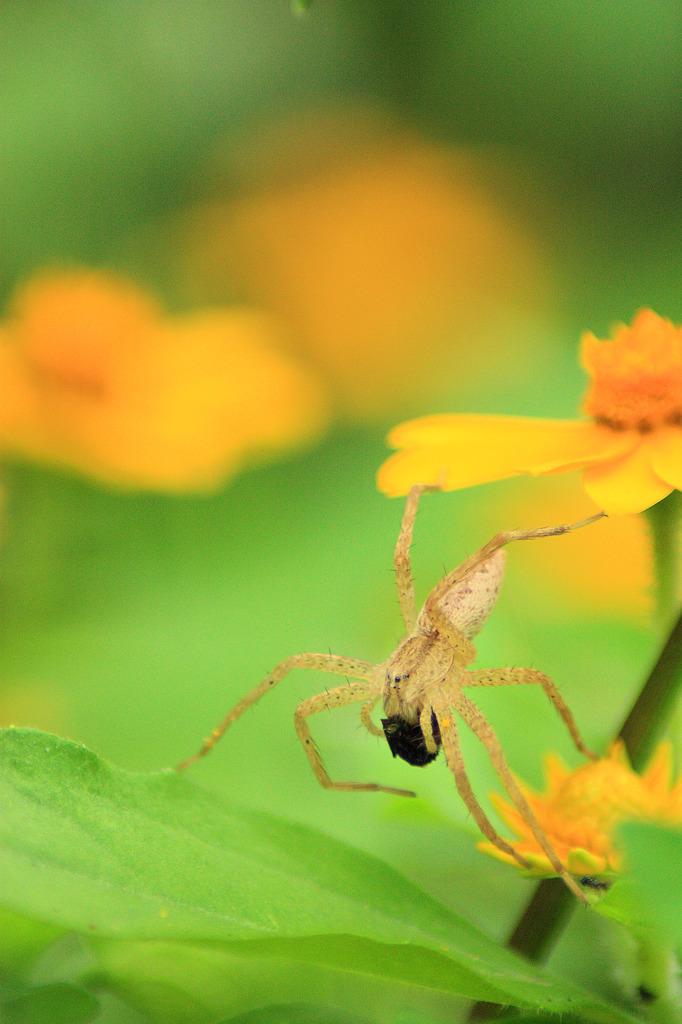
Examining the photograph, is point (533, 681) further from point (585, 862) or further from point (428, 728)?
point (585, 862)

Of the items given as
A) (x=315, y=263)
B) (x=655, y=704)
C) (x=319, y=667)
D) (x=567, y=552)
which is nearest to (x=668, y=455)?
(x=655, y=704)

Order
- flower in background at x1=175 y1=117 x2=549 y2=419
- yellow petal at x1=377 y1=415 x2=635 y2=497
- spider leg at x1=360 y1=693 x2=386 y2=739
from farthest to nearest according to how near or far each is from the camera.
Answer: flower in background at x1=175 y1=117 x2=549 y2=419 → spider leg at x1=360 y1=693 x2=386 y2=739 → yellow petal at x1=377 y1=415 x2=635 y2=497

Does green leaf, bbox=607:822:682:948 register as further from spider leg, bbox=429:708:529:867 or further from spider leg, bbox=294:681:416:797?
spider leg, bbox=294:681:416:797

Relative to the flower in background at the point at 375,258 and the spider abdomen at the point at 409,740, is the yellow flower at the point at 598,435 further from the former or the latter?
the flower in background at the point at 375,258

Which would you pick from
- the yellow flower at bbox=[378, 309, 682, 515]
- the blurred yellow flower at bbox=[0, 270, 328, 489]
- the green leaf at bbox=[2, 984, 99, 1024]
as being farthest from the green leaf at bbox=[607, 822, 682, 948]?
the blurred yellow flower at bbox=[0, 270, 328, 489]

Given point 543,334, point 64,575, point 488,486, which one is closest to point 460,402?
point 543,334
